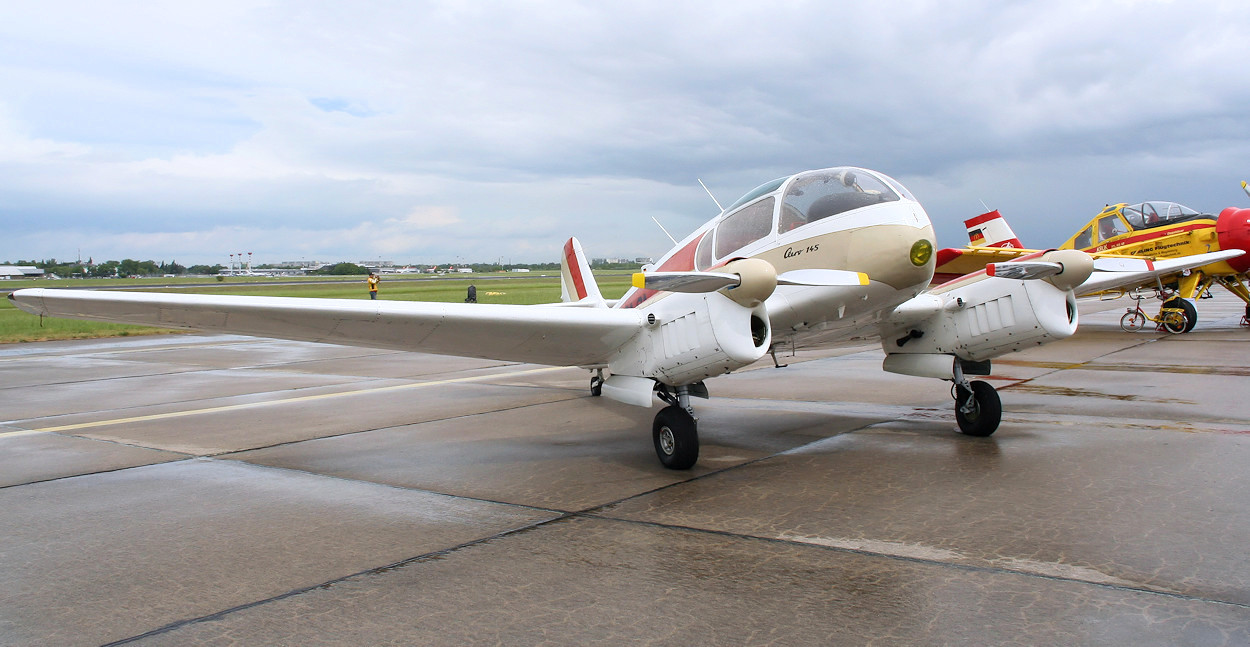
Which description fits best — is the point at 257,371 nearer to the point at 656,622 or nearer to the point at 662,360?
the point at 662,360

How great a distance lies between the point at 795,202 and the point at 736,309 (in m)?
1.32

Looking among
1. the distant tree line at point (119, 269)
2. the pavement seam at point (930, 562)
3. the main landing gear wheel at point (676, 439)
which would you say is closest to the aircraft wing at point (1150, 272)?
the main landing gear wheel at point (676, 439)

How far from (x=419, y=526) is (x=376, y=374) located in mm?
10808

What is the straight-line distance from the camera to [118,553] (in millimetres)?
4809

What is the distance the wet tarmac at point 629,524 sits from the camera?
363cm

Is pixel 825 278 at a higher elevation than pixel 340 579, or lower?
higher

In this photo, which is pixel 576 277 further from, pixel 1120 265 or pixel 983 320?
pixel 1120 265

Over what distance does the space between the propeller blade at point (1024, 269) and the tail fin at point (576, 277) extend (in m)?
6.39

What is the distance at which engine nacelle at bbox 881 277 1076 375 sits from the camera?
24.8ft

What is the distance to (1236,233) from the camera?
18.1 meters

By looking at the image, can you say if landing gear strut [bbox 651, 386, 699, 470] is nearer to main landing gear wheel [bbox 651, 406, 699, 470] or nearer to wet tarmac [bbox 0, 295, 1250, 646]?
main landing gear wheel [bbox 651, 406, 699, 470]

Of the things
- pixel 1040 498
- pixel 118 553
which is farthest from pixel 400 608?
pixel 1040 498

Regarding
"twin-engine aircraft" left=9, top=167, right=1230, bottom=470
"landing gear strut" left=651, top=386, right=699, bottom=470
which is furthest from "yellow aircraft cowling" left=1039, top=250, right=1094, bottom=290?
"landing gear strut" left=651, top=386, right=699, bottom=470

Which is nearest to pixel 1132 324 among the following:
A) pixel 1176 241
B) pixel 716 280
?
pixel 1176 241
